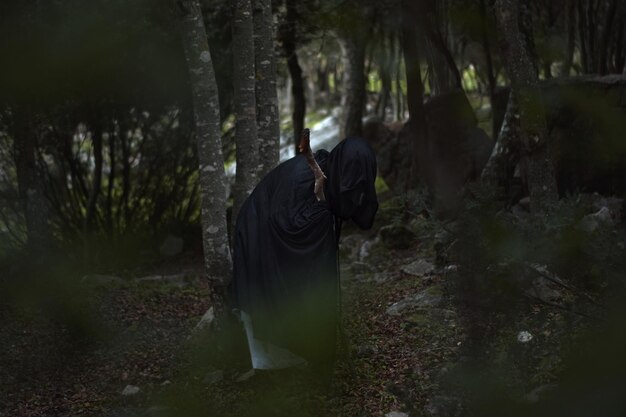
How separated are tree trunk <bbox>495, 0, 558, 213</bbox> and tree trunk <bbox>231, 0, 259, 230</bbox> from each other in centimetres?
315

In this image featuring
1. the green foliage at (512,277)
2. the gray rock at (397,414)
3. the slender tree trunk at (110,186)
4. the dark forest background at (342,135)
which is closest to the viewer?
the green foliage at (512,277)

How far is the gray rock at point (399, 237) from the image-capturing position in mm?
11312

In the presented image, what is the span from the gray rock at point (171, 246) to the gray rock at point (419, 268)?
229 inches

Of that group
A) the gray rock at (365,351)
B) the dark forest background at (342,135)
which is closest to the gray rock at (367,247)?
the dark forest background at (342,135)

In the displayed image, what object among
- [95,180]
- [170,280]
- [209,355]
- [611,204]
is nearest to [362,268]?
[170,280]

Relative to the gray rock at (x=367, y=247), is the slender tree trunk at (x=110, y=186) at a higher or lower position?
higher

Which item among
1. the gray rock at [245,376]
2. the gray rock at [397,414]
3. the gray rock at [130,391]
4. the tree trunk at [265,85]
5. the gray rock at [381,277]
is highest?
the tree trunk at [265,85]

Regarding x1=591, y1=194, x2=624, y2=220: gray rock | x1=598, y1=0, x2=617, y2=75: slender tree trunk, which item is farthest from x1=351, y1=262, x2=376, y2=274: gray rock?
x1=598, y1=0, x2=617, y2=75: slender tree trunk

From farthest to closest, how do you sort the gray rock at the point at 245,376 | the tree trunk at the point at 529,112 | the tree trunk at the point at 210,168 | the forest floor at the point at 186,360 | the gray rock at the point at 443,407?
the tree trunk at the point at 529,112
the tree trunk at the point at 210,168
the gray rock at the point at 245,376
the forest floor at the point at 186,360
the gray rock at the point at 443,407

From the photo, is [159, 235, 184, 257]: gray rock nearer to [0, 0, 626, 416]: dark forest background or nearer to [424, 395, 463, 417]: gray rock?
[0, 0, 626, 416]: dark forest background

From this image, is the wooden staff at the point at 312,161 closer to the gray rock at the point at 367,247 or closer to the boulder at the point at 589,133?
the boulder at the point at 589,133

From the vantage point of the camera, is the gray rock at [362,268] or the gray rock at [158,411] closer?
the gray rock at [158,411]

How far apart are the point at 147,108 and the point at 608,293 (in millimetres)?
10424

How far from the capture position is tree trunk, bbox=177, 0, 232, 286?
721 cm
